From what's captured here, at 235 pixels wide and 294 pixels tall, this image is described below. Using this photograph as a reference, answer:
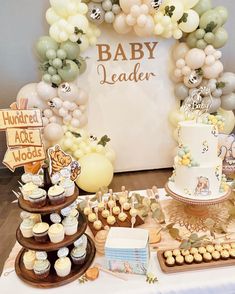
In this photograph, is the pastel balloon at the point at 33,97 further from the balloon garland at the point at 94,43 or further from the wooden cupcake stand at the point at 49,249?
the wooden cupcake stand at the point at 49,249

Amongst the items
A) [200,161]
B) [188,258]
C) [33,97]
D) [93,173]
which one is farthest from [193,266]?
[33,97]

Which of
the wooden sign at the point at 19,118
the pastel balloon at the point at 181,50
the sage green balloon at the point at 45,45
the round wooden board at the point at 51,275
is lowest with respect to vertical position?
the round wooden board at the point at 51,275

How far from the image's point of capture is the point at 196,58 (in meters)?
2.81

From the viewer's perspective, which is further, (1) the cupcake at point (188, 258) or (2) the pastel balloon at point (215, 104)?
(2) the pastel balloon at point (215, 104)

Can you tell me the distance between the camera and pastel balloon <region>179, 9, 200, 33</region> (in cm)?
274

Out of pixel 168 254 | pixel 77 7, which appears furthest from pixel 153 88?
pixel 168 254

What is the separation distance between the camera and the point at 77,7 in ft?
8.61

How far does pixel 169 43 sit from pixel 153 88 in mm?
497

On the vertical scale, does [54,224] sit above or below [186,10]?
below

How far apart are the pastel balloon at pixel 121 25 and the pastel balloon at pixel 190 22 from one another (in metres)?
0.51

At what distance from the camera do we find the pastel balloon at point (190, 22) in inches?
108

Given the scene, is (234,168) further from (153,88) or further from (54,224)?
(54,224)

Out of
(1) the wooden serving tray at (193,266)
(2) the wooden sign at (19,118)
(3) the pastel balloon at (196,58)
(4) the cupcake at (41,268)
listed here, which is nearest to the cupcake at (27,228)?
(4) the cupcake at (41,268)

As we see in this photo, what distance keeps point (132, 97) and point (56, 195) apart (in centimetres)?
221
